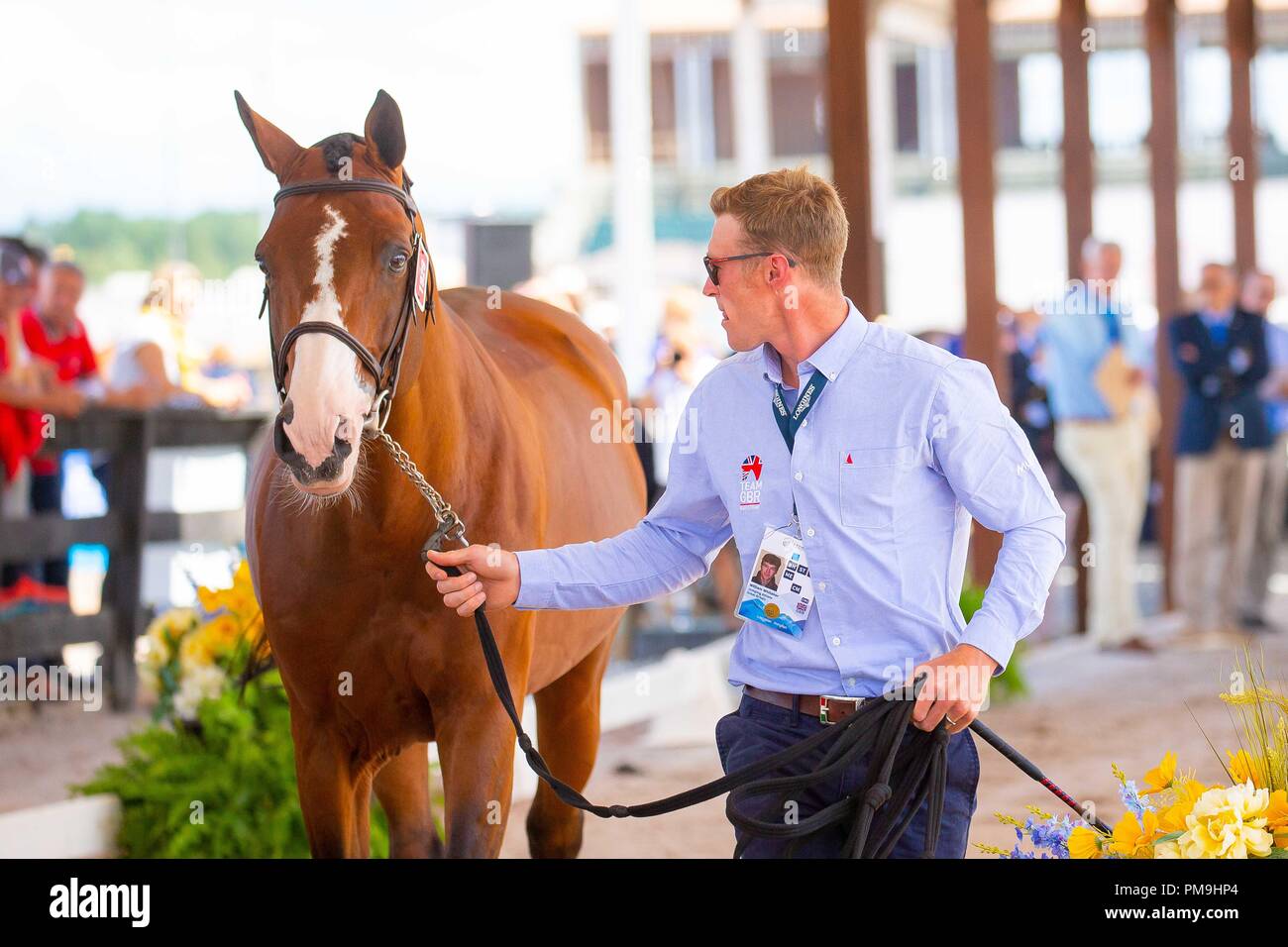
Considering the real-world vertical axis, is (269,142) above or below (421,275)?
above

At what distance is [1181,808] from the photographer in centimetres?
239

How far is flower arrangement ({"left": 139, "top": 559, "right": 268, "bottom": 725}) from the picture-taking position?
4.47 meters

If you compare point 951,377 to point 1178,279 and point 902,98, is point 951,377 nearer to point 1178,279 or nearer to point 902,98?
point 1178,279

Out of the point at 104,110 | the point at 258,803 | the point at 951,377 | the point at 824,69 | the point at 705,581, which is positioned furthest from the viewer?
the point at 104,110

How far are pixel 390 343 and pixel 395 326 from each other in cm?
3

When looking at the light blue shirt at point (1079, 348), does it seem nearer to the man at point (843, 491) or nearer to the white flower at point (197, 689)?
the white flower at point (197, 689)

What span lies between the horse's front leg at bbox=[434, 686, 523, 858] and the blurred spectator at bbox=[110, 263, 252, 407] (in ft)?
18.1

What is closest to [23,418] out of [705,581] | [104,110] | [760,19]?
[705,581]

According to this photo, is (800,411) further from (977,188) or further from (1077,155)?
(1077,155)

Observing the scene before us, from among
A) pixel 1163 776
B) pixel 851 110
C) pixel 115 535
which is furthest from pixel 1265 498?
pixel 1163 776

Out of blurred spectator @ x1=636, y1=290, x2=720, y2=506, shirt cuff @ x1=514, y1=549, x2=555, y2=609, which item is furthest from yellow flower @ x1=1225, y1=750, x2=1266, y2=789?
blurred spectator @ x1=636, y1=290, x2=720, y2=506

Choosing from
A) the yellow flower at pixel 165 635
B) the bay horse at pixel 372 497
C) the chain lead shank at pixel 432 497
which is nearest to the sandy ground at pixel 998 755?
the yellow flower at pixel 165 635
